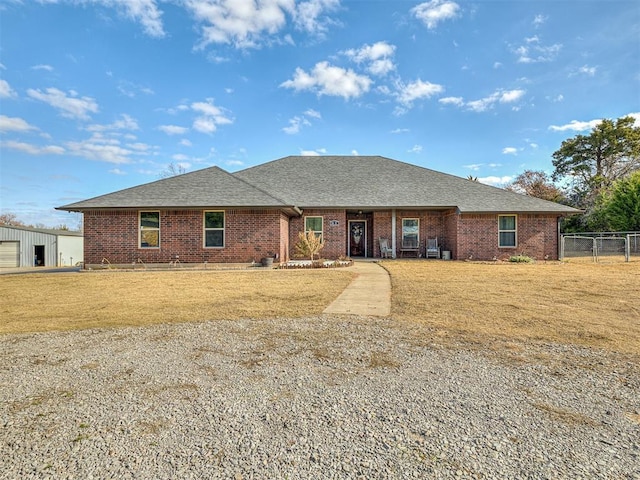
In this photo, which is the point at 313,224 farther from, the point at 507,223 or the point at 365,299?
the point at 365,299

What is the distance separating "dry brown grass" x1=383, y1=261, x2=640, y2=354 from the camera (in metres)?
4.43

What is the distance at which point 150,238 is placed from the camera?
46.2 feet

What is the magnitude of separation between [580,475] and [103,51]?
1656 cm

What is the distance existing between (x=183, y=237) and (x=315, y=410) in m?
13.0

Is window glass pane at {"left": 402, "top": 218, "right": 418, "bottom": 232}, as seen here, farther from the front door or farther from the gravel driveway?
the gravel driveway

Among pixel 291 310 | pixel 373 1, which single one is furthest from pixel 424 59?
pixel 291 310

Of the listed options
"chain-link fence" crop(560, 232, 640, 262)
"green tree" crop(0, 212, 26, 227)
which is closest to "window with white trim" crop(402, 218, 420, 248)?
"chain-link fence" crop(560, 232, 640, 262)

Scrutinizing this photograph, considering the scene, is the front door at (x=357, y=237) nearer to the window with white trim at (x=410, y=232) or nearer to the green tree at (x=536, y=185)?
the window with white trim at (x=410, y=232)

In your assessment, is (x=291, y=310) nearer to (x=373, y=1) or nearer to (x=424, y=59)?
(x=373, y=1)

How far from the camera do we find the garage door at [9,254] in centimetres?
2666

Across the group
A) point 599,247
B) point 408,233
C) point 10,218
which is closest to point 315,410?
point 408,233

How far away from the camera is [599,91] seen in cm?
1862

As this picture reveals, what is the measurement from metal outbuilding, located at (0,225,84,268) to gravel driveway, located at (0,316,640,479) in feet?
100

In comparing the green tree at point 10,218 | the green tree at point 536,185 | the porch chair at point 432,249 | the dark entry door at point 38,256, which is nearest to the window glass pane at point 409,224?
the porch chair at point 432,249
